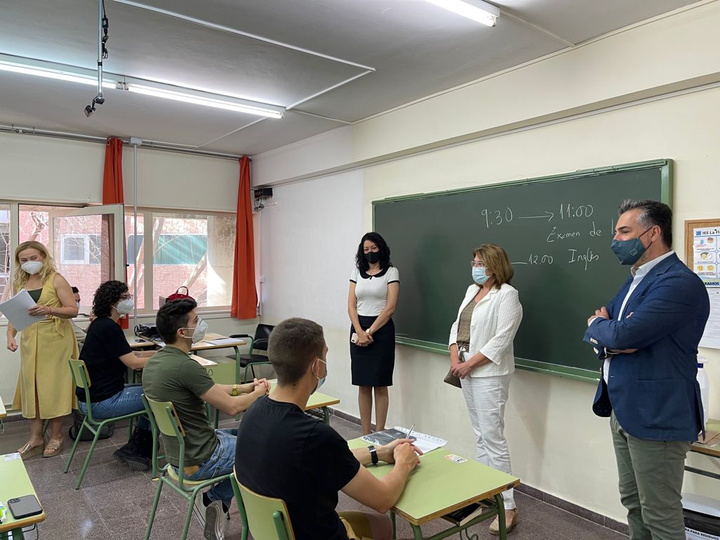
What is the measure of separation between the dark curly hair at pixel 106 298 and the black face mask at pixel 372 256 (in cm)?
192

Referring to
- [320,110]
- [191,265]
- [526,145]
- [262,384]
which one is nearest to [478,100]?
[526,145]

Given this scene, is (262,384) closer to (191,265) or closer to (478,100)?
(478,100)

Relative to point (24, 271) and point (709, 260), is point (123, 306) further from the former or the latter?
point (709, 260)

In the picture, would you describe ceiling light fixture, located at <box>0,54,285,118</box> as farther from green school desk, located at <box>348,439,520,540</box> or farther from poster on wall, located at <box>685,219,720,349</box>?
poster on wall, located at <box>685,219,720,349</box>

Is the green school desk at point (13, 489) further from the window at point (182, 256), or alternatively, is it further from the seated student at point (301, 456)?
the window at point (182, 256)

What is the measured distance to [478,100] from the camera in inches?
145

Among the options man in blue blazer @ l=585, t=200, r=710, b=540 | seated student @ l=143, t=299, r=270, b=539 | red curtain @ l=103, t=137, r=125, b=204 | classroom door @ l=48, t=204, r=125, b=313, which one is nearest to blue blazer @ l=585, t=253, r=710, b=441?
man in blue blazer @ l=585, t=200, r=710, b=540

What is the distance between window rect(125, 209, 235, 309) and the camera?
6.10 meters

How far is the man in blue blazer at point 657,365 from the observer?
199 cm

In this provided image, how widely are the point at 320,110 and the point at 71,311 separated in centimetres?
267

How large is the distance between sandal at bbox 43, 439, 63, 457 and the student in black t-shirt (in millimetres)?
659

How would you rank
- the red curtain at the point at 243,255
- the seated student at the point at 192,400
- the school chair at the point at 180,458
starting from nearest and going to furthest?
the school chair at the point at 180,458, the seated student at the point at 192,400, the red curtain at the point at 243,255

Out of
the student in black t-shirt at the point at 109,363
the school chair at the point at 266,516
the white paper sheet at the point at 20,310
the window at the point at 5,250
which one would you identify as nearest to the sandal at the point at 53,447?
the student in black t-shirt at the point at 109,363

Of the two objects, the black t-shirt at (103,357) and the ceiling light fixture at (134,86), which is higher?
the ceiling light fixture at (134,86)
